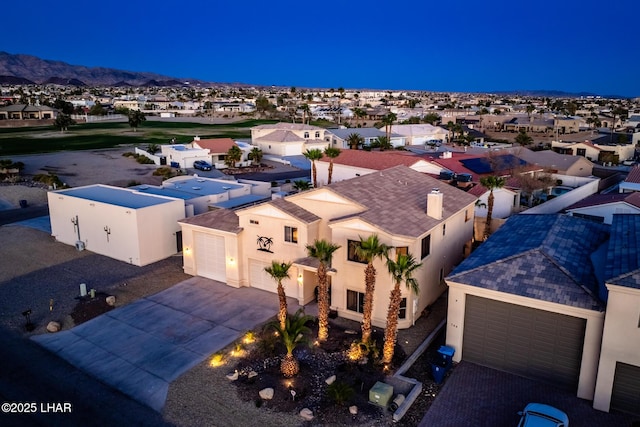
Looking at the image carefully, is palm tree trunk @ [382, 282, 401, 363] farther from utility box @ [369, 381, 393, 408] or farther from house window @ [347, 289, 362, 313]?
house window @ [347, 289, 362, 313]

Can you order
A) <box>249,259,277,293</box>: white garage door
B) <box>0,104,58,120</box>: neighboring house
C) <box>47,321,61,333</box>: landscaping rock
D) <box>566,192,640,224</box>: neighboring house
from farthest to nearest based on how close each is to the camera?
1. <box>0,104,58,120</box>: neighboring house
2. <box>566,192,640,224</box>: neighboring house
3. <box>249,259,277,293</box>: white garage door
4. <box>47,321,61,333</box>: landscaping rock

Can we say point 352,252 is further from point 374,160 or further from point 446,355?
point 374,160

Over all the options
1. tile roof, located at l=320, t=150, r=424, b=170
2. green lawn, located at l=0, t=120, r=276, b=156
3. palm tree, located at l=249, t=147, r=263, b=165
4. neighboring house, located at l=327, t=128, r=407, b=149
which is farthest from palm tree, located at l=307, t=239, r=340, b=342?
green lawn, located at l=0, t=120, r=276, b=156

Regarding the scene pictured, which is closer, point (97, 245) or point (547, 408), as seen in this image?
point (547, 408)

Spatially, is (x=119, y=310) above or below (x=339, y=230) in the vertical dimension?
below

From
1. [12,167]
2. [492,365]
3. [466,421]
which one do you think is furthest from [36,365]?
[12,167]

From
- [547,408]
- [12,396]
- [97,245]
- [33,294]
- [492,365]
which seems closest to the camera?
[547,408]

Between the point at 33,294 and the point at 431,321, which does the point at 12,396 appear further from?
the point at 431,321

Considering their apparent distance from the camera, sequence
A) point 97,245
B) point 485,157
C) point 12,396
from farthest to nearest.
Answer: point 485,157 → point 97,245 → point 12,396

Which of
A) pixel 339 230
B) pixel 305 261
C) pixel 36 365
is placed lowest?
pixel 36 365
